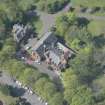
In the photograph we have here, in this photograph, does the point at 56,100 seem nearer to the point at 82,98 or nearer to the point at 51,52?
the point at 82,98

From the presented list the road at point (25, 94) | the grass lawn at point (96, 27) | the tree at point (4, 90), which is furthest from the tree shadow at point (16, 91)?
the grass lawn at point (96, 27)

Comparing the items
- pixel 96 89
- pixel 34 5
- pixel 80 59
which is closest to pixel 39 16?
pixel 34 5

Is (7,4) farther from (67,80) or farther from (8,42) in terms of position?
(67,80)

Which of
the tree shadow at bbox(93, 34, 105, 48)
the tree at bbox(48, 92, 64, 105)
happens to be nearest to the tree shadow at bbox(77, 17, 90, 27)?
the tree shadow at bbox(93, 34, 105, 48)

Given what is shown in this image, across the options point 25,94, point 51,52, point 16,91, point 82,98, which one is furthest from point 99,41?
point 16,91

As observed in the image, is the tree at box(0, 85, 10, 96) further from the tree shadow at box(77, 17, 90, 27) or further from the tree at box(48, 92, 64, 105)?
the tree shadow at box(77, 17, 90, 27)

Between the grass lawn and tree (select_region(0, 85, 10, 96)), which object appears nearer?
tree (select_region(0, 85, 10, 96))
